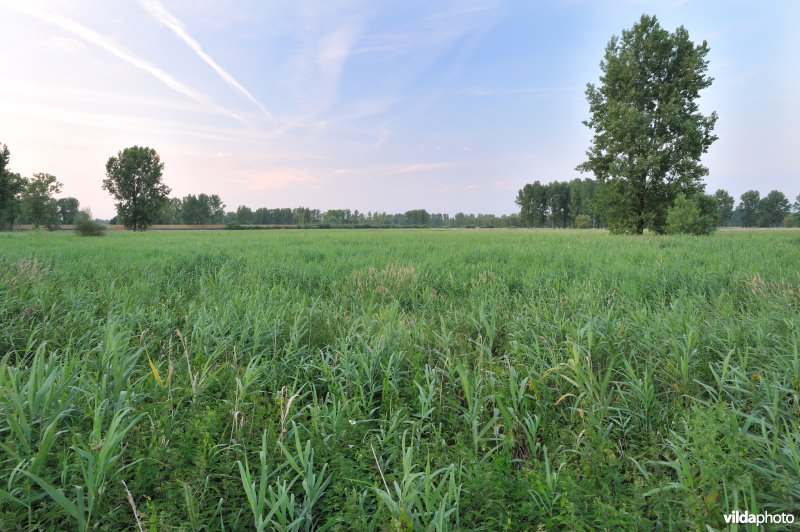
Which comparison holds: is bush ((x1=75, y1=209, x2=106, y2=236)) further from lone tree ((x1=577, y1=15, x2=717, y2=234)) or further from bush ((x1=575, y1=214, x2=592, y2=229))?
bush ((x1=575, y1=214, x2=592, y2=229))

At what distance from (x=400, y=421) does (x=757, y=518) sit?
1745 mm

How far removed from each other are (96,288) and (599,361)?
7.48 metres

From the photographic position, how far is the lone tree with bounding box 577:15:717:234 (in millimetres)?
23516

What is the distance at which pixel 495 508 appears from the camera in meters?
1.70

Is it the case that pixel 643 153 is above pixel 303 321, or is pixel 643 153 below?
above

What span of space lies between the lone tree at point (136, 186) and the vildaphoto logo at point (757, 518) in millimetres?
73839

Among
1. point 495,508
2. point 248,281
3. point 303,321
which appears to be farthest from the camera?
point 248,281

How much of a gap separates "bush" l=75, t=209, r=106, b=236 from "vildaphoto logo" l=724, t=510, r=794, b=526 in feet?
158

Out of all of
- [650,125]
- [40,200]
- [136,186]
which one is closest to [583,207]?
[650,125]

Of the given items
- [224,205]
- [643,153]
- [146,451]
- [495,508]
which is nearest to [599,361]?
[495,508]

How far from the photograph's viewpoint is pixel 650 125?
24.4 m

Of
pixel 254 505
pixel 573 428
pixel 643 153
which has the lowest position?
pixel 573 428

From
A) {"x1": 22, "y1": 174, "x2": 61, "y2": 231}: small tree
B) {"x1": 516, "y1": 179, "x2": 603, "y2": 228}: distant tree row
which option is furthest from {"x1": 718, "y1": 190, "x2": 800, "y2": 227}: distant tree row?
{"x1": 22, "y1": 174, "x2": 61, "y2": 231}: small tree

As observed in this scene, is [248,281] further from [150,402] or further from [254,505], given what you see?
[254,505]
